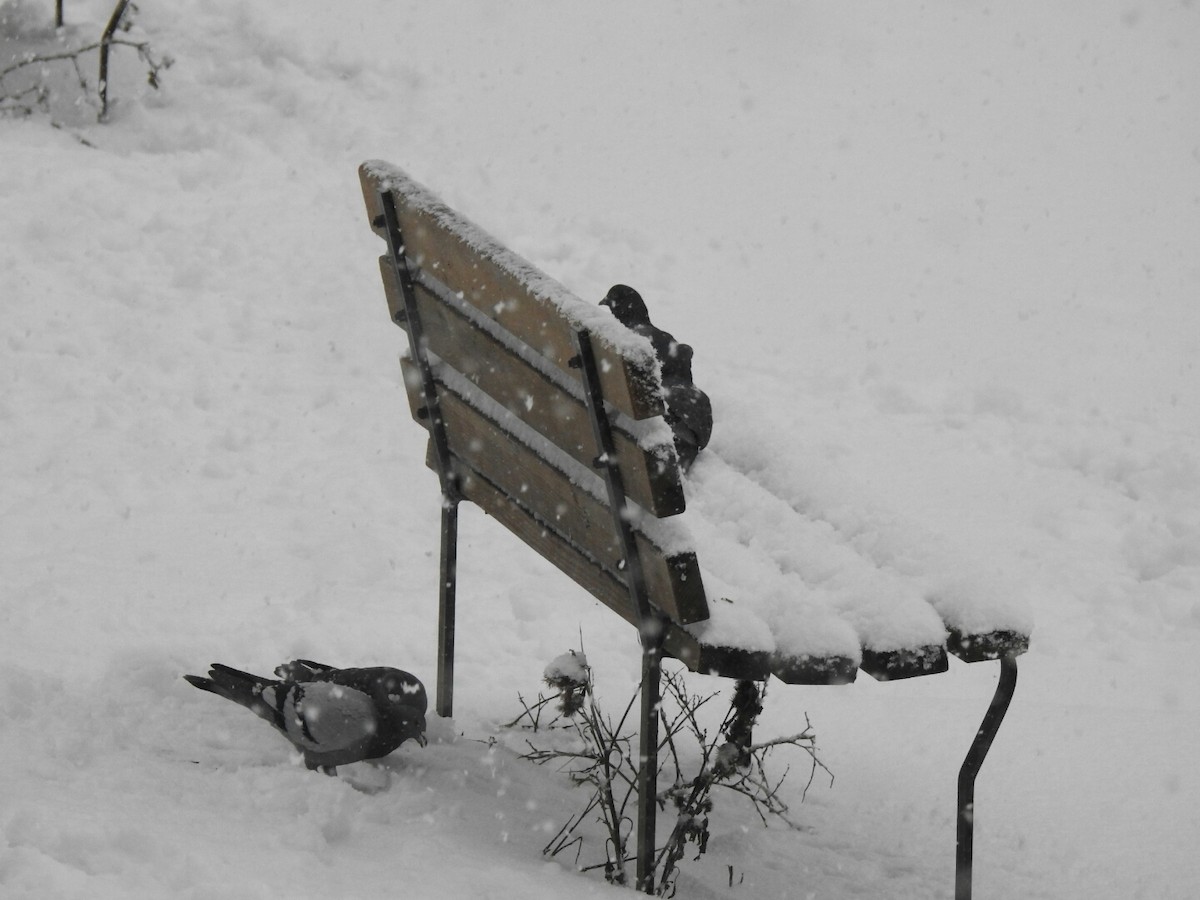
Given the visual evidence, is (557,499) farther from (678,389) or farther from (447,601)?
(447,601)

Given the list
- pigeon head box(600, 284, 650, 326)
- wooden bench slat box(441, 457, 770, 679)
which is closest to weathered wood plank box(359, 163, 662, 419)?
wooden bench slat box(441, 457, 770, 679)

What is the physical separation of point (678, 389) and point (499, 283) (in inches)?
31.6

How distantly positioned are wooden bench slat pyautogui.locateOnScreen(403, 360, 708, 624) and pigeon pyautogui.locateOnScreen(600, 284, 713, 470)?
45 cm

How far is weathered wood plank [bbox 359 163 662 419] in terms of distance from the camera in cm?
238

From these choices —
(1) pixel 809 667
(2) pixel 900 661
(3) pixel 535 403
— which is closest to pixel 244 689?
(3) pixel 535 403

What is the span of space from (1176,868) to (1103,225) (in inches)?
227

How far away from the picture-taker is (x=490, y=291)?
2830 mm

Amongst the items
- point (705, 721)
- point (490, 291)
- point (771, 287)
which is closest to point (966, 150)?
point (771, 287)

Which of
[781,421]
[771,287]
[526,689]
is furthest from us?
[771,287]

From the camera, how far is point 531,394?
114 inches

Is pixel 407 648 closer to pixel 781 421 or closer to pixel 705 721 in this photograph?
pixel 705 721

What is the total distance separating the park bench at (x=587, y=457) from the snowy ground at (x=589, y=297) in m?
0.48

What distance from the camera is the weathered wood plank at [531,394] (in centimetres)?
243

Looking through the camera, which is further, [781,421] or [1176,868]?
[781,421]
